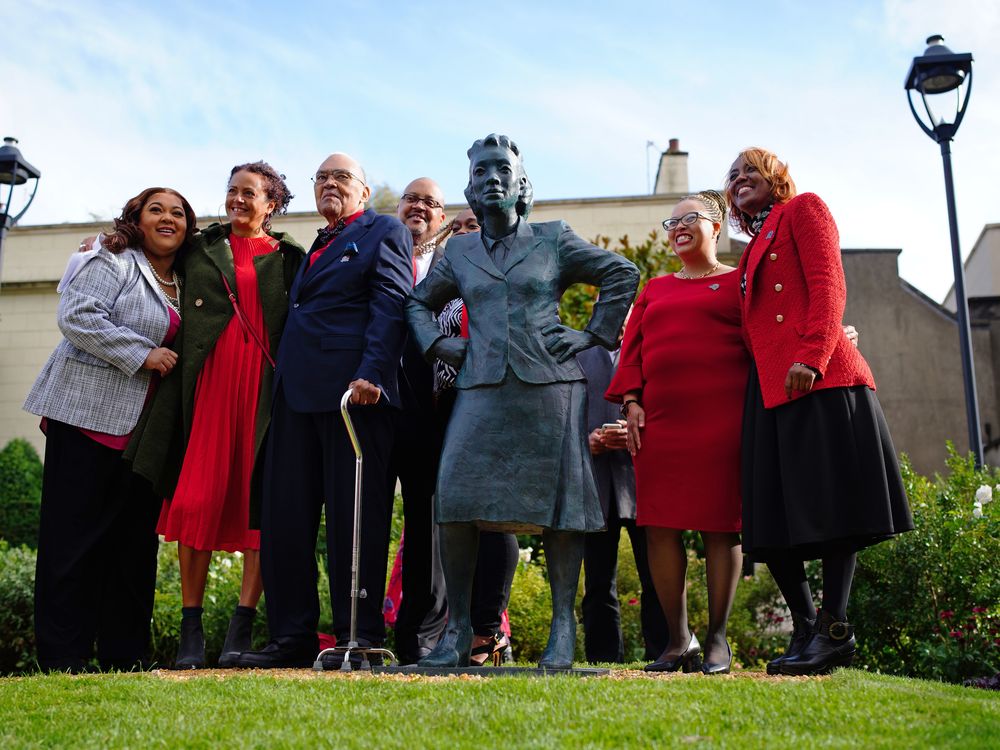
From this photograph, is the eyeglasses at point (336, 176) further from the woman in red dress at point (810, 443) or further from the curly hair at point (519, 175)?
the woman in red dress at point (810, 443)

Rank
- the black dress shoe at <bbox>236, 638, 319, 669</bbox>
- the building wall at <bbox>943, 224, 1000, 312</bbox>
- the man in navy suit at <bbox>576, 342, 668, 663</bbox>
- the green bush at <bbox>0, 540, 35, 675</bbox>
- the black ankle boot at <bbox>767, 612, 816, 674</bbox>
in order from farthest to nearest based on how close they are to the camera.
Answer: the building wall at <bbox>943, 224, 1000, 312</bbox> → the green bush at <bbox>0, 540, 35, 675</bbox> → the man in navy suit at <bbox>576, 342, 668, 663</bbox> → the black dress shoe at <bbox>236, 638, 319, 669</bbox> → the black ankle boot at <bbox>767, 612, 816, 674</bbox>

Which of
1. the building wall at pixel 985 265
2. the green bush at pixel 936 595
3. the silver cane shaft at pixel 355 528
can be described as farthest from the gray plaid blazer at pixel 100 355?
the building wall at pixel 985 265

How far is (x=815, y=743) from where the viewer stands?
3320 millimetres

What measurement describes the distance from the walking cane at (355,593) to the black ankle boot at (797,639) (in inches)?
65.7

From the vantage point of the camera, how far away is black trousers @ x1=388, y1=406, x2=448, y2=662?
20.0ft

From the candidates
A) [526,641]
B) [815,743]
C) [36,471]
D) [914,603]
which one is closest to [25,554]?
[526,641]

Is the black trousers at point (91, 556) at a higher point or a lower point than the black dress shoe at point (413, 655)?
higher

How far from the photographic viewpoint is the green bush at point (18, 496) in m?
19.1

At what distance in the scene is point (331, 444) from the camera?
553 cm

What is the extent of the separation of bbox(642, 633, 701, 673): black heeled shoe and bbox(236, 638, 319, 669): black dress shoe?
65.1 inches

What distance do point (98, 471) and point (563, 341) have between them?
8.58 ft

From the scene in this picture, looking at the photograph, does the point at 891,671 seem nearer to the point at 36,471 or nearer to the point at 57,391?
the point at 57,391

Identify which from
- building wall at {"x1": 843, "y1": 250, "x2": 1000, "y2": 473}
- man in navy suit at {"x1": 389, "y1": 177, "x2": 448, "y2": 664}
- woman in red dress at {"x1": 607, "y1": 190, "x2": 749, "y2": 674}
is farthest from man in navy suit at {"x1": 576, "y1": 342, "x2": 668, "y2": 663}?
building wall at {"x1": 843, "y1": 250, "x2": 1000, "y2": 473}

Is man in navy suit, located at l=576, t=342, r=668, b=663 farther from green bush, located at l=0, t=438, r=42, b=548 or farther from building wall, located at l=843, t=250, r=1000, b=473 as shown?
building wall, located at l=843, t=250, r=1000, b=473
